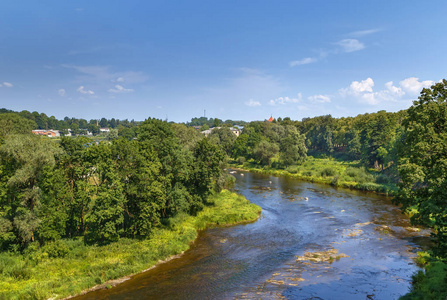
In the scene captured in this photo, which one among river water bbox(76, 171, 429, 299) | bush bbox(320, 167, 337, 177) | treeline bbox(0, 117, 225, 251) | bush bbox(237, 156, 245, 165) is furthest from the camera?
bush bbox(237, 156, 245, 165)

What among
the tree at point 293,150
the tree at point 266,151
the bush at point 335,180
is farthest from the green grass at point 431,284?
the tree at point 266,151

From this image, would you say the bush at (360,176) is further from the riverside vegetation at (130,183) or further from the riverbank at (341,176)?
the riverside vegetation at (130,183)

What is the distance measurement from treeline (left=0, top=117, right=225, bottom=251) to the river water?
8011 mm

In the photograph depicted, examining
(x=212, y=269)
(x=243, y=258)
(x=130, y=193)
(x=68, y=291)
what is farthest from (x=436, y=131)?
(x=68, y=291)

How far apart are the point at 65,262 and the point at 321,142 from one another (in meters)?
129

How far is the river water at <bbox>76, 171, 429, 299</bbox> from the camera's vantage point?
2680 centimetres

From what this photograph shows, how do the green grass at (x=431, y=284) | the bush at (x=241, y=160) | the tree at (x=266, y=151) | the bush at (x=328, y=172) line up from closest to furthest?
the green grass at (x=431, y=284) < the bush at (x=328, y=172) < the tree at (x=266, y=151) < the bush at (x=241, y=160)

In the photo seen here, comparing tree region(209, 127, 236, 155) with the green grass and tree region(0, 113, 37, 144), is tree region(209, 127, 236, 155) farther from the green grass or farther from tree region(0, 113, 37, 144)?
the green grass

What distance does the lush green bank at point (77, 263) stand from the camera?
25156mm

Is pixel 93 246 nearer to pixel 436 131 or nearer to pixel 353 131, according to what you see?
pixel 436 131

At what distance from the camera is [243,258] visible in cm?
3450

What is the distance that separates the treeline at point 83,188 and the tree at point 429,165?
28.3 meters

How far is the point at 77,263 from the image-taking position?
96.7ft

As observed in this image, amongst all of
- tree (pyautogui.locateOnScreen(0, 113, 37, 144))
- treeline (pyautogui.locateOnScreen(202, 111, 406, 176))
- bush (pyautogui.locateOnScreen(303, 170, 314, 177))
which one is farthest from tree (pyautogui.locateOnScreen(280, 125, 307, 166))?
tree (pyautogui.locateOnScreen(0, 113, 37, 144))
